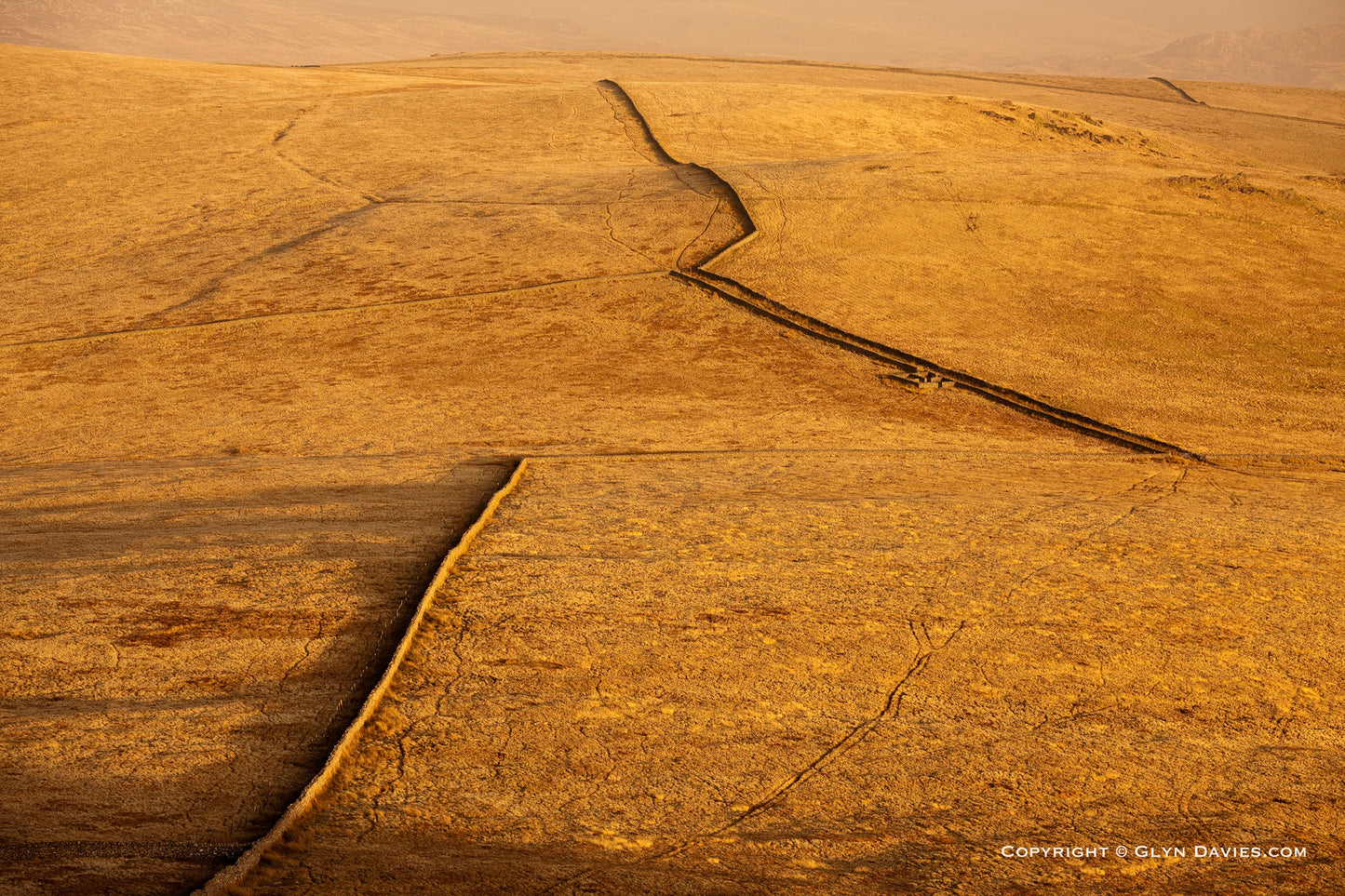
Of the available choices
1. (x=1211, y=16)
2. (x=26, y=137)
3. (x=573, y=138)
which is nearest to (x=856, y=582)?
(x=573, y=138)

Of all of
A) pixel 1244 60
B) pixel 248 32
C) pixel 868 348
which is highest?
pixel 1244 60

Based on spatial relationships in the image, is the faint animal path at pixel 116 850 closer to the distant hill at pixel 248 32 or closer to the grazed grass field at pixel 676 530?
the grazed grass field at pixel 676 530

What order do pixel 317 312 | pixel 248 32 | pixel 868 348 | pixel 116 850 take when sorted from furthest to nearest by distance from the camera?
pixel 248 32 < pixel 317 312 < pixel 868 348 < pixel 116 850

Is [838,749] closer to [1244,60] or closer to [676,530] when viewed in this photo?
[676,530]

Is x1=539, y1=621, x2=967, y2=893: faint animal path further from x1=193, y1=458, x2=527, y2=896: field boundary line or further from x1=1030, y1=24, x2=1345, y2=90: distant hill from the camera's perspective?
x1=1030, y1=24, x2=1345, y2=90: distant hill

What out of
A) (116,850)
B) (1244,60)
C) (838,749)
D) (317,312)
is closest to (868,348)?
(317,312)

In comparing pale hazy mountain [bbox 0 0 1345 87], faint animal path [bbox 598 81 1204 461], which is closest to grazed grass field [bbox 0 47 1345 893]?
faint animal path [bbox 598 81 1204 461]
